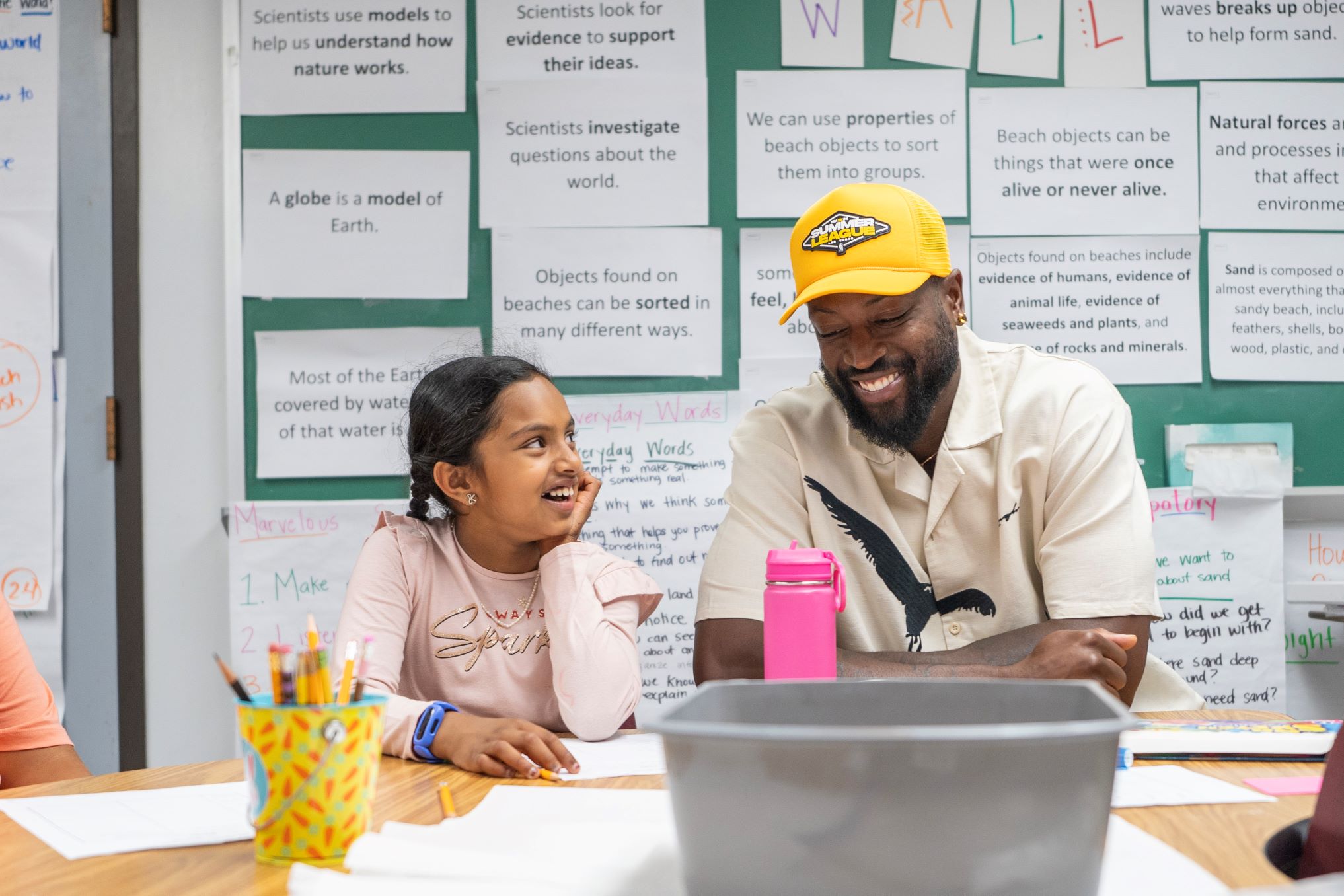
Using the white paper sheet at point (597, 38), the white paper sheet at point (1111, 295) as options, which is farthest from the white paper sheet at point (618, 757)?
the white paper sheet at point (597, 38)

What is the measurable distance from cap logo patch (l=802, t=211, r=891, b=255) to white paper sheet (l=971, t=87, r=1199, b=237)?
0.73m

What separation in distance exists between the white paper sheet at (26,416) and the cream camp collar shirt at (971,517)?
1466mm

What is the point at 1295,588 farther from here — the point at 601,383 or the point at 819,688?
the point at 819,688

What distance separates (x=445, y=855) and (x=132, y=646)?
1923 millimetres

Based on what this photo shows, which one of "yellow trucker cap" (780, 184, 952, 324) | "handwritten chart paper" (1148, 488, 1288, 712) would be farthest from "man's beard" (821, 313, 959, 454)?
"handwritten chart paper" (1148, 488, 1288, 712)

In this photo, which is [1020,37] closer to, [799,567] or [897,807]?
[799,567]

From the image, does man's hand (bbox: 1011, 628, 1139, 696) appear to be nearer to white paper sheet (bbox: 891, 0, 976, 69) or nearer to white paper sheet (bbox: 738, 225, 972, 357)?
white paper sheet (bbox: 738, 225, 972, 357)

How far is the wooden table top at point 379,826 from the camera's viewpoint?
26.4 inches

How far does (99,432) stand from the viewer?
2260mm

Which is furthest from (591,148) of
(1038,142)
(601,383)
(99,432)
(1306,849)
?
(1306,849)

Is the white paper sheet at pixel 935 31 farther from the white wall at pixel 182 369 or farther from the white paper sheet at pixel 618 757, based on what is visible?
the white paper sheet at pixel 618 757

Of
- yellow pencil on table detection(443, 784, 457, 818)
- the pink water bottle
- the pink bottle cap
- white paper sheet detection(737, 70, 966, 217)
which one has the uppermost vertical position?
white paper sheet detection(737, 70, 966, 217)

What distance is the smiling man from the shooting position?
1569 millimetres

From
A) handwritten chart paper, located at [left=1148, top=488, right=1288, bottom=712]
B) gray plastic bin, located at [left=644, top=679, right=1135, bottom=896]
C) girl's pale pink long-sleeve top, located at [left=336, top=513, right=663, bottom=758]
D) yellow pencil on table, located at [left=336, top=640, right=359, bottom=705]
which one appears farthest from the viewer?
handwritten chart paper, located at [left=1148, top=488, right=1288, bottom=712]
